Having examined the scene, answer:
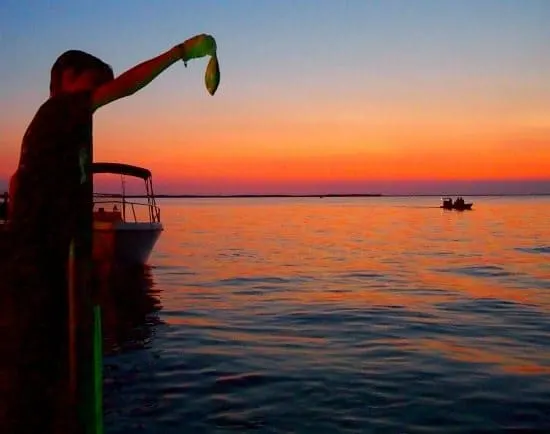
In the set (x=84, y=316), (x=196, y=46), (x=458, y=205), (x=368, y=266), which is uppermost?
(x=196, y=46)

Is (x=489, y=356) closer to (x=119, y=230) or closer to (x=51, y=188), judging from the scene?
(x=51, y=188)

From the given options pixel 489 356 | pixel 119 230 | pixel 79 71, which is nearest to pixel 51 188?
pixel 79 71

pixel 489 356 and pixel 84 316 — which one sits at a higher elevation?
pixel 84 316

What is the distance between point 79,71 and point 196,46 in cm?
58

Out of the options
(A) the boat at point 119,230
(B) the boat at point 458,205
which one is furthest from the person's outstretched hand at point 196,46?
(B) the boat at point 458,205

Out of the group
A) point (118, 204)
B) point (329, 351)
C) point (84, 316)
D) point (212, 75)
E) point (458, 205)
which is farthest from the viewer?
point (458, 205)

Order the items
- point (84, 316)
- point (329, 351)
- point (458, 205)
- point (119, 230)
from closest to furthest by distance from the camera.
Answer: point (84, 316)
point (329, 351)
point (119, 230)
point (458, 205)

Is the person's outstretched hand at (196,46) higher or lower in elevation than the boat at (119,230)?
higher

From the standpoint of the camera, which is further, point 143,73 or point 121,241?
point 121,241

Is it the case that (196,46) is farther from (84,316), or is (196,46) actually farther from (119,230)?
(119,230)

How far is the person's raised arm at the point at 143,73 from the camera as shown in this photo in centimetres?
288

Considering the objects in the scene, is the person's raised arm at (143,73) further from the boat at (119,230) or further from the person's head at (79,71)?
the boat at (119,230)

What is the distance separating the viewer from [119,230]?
65.5 ft

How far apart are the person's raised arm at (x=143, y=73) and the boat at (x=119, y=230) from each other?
16.4 meters
